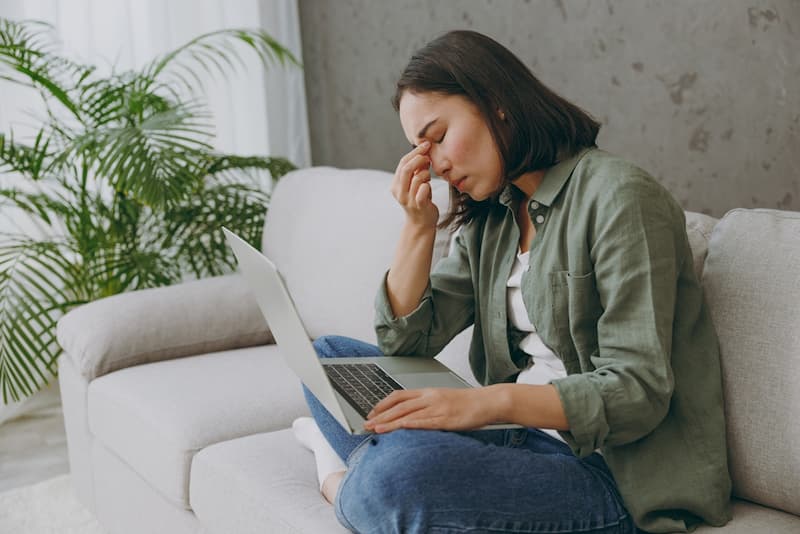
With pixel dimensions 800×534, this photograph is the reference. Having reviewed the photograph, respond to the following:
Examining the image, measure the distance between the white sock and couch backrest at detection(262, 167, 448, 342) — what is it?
422 millimetres

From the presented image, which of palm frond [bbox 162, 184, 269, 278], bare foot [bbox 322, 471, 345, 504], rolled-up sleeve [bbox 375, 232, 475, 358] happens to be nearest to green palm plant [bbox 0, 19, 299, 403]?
palm frond [bbox 162, 184, 269, 278]

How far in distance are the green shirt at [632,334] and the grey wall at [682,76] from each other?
66cm

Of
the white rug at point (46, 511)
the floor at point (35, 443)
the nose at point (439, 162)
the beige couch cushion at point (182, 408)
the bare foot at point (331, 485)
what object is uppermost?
the nose at point (439, 162)

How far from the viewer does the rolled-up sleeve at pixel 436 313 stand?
1565mm

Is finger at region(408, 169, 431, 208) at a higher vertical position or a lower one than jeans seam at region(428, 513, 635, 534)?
higher

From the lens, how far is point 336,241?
225cm

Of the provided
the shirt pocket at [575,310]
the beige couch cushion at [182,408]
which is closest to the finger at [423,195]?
the shirt pocket at [575,310]

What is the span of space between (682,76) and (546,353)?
2.88 feet

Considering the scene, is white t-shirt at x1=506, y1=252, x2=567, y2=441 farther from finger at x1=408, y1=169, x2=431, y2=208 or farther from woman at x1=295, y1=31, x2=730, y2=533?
finger at x1=408, y1=169, x2=431, y2=208

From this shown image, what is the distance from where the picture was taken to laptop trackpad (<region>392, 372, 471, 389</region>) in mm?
1450

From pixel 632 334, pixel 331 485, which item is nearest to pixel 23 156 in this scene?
pixel 331 485

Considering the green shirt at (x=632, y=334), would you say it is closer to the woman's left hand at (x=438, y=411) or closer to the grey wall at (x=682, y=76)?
the woman's left hand at (x=438, y=411)

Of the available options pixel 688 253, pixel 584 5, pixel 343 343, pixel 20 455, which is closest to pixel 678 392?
pixel 688 253

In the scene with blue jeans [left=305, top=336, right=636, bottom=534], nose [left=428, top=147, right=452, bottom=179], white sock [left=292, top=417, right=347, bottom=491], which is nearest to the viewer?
blue jeans [left=305, top=336, right=636, bottom=534]
